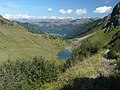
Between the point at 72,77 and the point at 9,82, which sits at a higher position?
the point at 72,77

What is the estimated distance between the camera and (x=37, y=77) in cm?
6625

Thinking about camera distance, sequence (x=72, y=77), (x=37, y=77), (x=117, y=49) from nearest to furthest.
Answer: (x=72, y=77)
(x=117, y=49)
(x=37, y=77)

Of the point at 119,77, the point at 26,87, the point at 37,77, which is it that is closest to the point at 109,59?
the point at 119,77

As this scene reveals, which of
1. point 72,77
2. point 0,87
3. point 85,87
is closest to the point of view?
point 85,87

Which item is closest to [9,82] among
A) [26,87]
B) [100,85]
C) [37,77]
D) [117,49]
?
[26,87]

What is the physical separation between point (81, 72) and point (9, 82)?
127 feet

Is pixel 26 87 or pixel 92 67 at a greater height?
pixel 92 67

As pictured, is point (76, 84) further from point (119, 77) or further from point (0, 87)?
point (0, 87)

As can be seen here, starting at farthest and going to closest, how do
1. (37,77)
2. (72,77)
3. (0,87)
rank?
(37,77) < (0,87) < (72,77)

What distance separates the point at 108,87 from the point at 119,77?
2.54 feet

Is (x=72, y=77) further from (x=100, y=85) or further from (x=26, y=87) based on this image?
(x=26, y=87)

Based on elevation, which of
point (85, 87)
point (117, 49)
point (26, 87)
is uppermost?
point (117, 49)

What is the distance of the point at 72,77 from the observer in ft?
60.9

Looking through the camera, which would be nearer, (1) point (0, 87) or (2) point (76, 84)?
(2) point (76, 84)
